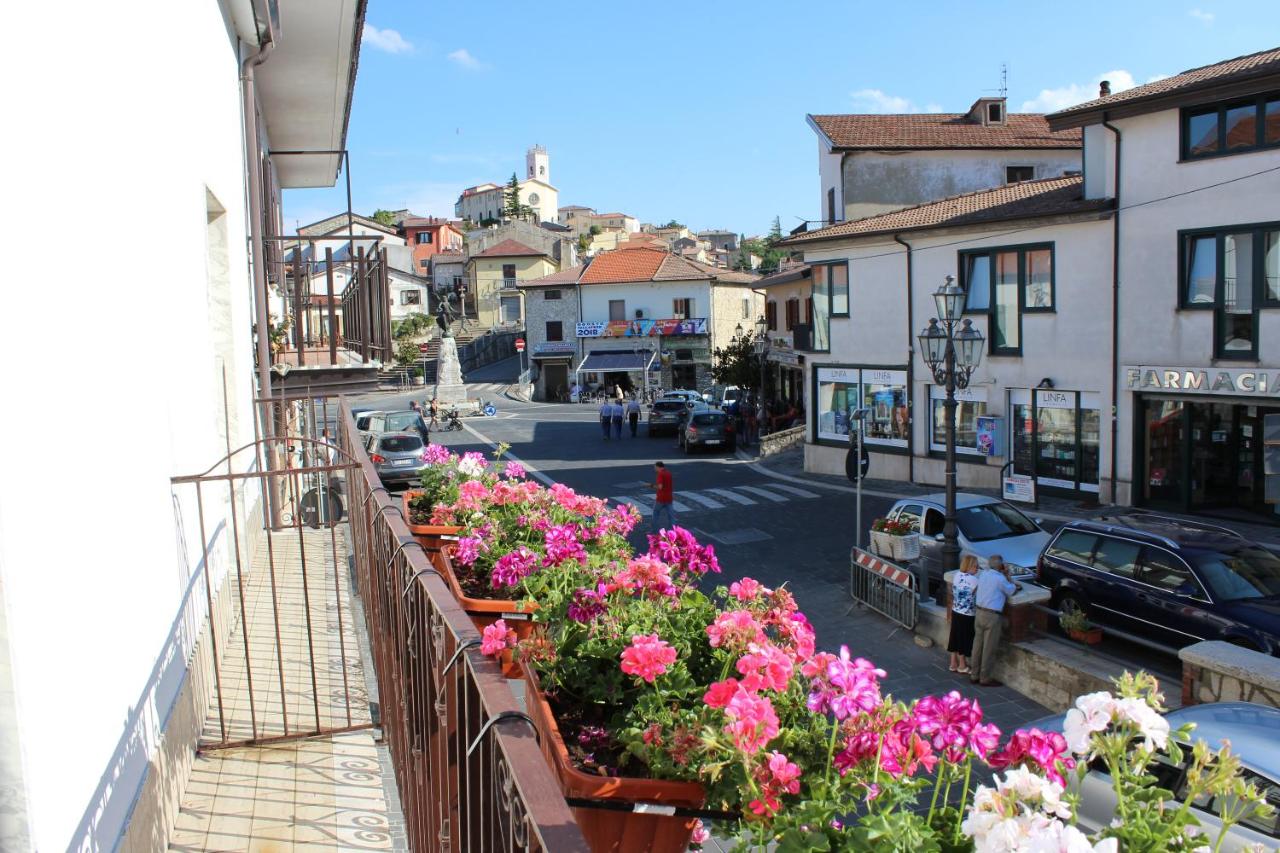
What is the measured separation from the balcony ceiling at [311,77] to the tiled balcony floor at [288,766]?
5.83 meters

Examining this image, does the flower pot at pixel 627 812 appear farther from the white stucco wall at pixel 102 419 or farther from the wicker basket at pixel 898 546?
the wicker basket at pixel 898 546

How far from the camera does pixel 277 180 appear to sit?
1831 cm

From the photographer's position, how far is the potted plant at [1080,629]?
11.4 metres

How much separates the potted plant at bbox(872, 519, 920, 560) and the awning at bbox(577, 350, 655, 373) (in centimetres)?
4464

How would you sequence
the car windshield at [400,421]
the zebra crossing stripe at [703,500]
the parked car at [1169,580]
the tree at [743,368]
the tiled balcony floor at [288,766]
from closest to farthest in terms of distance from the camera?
the tiled balcony floor at [288,766] < the parked car at [1169,580] < the zebra crossing stripe at [703,500] < the car windshield at [400,421] < the tree at [743,368]

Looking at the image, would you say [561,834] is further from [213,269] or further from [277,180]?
[277,180]

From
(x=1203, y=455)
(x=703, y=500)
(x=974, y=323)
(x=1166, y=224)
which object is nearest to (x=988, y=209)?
(x=974, y=323)

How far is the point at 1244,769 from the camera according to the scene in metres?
6.10


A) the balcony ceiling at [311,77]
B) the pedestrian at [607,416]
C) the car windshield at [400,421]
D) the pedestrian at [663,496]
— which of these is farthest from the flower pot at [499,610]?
the pedestrian at [607,416]

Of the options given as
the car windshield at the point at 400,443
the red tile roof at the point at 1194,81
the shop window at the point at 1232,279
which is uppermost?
the red tile roof at the point at 1194,81

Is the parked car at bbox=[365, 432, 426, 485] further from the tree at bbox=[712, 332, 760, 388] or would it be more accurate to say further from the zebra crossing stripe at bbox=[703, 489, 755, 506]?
the tree at bbox=[712, 332, 760, 388]

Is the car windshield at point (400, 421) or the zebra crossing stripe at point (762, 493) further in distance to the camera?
the car windshield at point (400, 421)

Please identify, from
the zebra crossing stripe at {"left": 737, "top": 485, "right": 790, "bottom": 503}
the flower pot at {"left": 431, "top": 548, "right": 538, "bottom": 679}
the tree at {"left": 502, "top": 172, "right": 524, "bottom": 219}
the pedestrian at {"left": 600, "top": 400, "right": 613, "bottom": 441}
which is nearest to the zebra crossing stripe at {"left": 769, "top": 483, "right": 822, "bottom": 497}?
the zebra crossing stripe at {"left": 737, "top": 485, "right": 790, "bottom": 503}

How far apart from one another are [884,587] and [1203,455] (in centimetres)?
965
